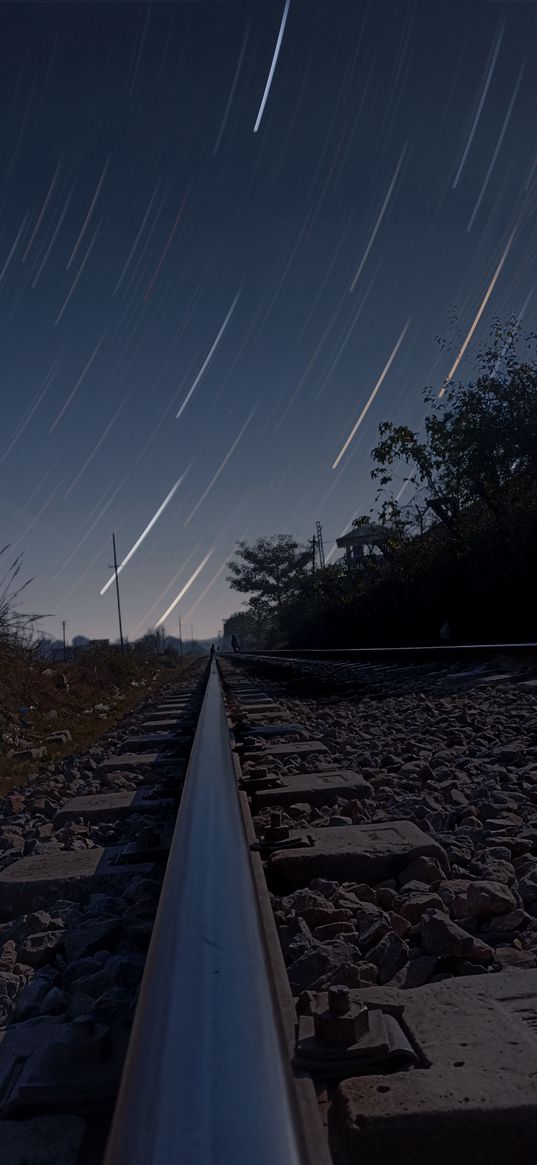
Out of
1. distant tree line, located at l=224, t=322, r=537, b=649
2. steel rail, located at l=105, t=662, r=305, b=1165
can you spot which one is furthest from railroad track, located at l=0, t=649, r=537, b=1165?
distant tree line, located at l=224, t=322, r=537, b=649

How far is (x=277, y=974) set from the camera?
4.84 ft

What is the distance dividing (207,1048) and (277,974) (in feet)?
1.45

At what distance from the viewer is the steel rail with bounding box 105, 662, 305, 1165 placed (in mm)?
879

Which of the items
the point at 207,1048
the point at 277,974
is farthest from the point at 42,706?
the point at 207,1048

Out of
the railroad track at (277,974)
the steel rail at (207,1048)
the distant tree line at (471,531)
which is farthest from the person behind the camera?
the distant tree line at (471,531)

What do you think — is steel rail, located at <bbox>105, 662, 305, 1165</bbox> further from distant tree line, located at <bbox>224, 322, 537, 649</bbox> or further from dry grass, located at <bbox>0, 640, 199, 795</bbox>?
distant tree line, located at <bbox>224, 322, 537, 649</bbox>

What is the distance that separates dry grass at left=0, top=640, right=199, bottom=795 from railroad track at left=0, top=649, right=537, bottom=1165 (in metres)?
3.35

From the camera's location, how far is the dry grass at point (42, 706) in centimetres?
760

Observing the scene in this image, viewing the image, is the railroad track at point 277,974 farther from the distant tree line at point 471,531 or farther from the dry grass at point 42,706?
the distant tree line at point 471,531

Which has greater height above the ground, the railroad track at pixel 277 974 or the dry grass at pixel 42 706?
the dry grass at pixel 42 706

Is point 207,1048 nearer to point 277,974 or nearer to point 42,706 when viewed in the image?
point 277,974

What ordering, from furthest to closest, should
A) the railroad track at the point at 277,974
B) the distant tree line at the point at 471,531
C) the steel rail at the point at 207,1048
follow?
the distant tree line at the point at 471,531, the railroad track at the point at 277,974, the steel rail at the point at 207,1048

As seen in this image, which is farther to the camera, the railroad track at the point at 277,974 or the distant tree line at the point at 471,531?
the distant tree line at the point at 471,531

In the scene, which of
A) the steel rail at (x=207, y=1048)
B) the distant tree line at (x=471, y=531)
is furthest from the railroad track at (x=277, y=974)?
the distant tree line at (x=471, y=531)
